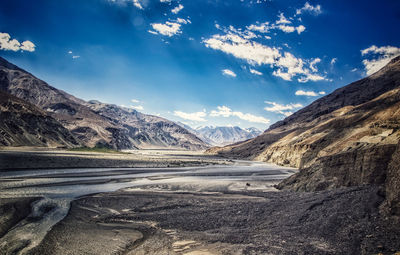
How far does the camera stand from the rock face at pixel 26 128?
267 feet

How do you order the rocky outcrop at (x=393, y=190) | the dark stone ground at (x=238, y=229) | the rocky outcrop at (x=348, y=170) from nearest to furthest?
the dark stone ground at (x=238, y=229)
the rocky outcrop at (x=393, y=190)
the rocky outcrop at (x=348, y=170)

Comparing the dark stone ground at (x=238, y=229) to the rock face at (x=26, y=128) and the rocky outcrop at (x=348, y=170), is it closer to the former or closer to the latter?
the rocky outcrop at (x=348, y=170)

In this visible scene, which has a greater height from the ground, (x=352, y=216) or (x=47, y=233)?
(x=352, y=216)

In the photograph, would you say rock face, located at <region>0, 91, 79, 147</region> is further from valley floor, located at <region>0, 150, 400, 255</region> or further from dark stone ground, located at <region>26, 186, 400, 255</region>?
dark stone ground, located at <region>26, 186, 400, 255</region>

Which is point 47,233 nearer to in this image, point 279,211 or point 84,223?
point 84,223

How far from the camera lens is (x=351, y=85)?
165375 mm

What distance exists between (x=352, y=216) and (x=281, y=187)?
49.9 feet

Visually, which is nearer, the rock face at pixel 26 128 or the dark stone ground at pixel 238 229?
the dark stone ground at pixel 238 229

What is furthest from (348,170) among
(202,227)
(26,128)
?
(26,128)

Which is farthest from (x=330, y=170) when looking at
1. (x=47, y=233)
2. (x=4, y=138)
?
(x=4, y=138)

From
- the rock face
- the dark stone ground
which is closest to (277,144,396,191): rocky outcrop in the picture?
the dark stone ground

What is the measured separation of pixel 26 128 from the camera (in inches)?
3642

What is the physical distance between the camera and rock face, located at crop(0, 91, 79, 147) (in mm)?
81375

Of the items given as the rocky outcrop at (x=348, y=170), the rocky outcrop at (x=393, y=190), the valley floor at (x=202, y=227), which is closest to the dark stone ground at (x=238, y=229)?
the valley floor at (x=202, y=227)
